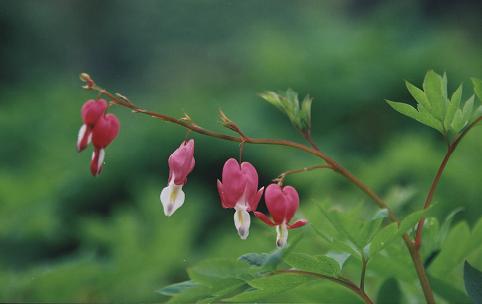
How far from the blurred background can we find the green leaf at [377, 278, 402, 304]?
322 mm

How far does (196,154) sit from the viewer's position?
17.0ft

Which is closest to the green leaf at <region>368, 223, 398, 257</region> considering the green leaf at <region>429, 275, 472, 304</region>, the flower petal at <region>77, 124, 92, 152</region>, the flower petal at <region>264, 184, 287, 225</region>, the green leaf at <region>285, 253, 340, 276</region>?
the green leaf at <region>285, 253, 340, 276</region>

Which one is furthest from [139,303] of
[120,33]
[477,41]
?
[120,33]

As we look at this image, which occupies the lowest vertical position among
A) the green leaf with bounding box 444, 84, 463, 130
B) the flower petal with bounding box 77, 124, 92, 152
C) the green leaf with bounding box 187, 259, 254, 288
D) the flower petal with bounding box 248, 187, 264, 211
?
the green leaf with bounding box 187, 259, 254, 288

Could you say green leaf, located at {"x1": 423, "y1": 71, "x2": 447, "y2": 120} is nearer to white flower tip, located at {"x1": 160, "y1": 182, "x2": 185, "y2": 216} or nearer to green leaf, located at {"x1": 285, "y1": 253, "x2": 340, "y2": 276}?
green leaf, located at {"x1": 285, "y1": 253, "x2": 340, "y2": 276}

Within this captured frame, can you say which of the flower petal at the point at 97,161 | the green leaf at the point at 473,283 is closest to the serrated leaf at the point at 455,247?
the green leaf at the point at 473,283

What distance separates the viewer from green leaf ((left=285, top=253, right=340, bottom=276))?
57.7 inches

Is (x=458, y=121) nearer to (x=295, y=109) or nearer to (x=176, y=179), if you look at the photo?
(x=295, y=109)

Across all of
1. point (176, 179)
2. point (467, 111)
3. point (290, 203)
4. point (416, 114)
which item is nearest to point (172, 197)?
point (176, 179)

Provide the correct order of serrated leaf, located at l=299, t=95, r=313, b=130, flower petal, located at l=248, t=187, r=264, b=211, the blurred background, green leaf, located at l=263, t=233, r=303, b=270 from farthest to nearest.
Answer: the blurred background < serrated leaf, located at l=299, t=95, r=313, b=130 < flower petal, located at l=248, t=187, r=264, b=211 < green leaf, located at l=263, t=233, r=303, b=270

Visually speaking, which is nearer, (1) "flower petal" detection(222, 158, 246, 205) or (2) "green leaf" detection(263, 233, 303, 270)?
(2) "green leaf" detection(263, 233, 303, 270)

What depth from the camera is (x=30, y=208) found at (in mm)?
3412

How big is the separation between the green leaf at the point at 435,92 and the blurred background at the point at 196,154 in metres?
0.56

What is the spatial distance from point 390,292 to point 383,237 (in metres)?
0.34
